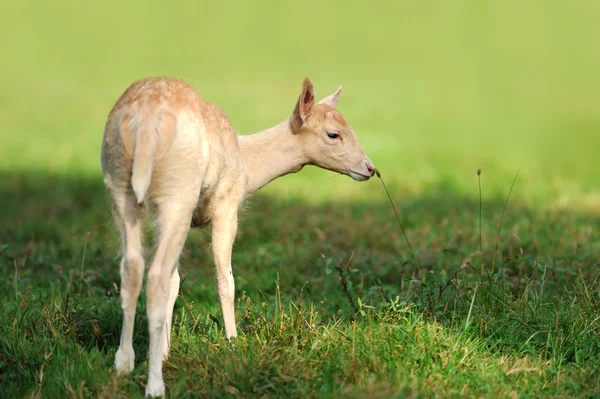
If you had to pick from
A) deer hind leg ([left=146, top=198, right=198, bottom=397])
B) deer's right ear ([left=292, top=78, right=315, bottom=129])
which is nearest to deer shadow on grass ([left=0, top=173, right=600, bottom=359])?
deer hind leg ([left=146, top=198, right=198, bottom=397])

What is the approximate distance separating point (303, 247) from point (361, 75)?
14.2 m

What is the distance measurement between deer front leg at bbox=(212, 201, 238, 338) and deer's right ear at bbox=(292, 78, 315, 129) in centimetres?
102

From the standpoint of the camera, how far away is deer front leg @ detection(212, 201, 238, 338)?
533 centimetres

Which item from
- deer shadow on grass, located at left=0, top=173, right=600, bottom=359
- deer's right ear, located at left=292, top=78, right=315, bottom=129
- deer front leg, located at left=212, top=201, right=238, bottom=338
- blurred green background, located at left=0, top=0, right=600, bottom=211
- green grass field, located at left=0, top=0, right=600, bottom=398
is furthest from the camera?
blurred green background, located at left=0, top=0, right=600, bottom=211

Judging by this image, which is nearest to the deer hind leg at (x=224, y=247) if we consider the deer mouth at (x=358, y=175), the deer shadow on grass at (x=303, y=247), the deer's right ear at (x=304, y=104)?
the deer shadow on grass at (x=303, y=247)

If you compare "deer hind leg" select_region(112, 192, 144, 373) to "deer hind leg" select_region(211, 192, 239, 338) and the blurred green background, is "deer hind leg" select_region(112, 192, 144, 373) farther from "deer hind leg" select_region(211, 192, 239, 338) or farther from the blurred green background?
the blurred green background

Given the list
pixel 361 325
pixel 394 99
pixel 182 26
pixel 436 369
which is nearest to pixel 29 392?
pixel 361 325

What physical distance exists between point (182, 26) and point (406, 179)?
45.7ft

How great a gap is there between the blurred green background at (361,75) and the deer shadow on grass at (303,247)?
197 centimetres

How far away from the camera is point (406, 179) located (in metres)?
12.8

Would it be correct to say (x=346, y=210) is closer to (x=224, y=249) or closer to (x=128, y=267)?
(x=224, y=249)

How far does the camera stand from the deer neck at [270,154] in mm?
6062

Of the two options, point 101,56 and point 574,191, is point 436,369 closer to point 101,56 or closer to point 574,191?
point 574,191

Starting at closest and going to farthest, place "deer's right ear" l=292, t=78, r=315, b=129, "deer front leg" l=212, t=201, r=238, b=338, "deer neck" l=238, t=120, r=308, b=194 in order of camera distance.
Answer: "deer front leg" l=212, t=201, r=238, b=338 < "deer's right ear" l=292, t=78, r=315, b=129 < "deer neck" l=238, t=120, r=308, b=194
